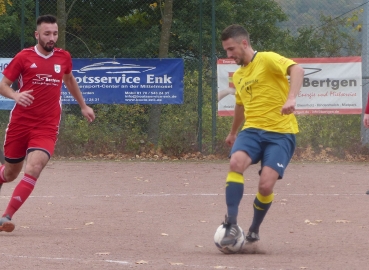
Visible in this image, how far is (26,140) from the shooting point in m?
8.12

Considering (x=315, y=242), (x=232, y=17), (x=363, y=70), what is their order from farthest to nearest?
(x=232, y=17)
(x=363, y=70)
(x=315, y=242)

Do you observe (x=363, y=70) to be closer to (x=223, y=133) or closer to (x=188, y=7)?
(x=223, y=133)

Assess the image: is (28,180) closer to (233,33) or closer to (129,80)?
(233,33)

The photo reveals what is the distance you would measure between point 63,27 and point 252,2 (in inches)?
480

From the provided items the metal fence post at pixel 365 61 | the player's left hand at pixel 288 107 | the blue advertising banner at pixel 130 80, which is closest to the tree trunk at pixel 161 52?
the blue advertising banner at pixel 130 80

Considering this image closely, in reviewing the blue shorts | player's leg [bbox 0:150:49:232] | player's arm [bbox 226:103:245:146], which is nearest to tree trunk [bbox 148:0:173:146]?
player's leg [bbox 0:150:49:232]

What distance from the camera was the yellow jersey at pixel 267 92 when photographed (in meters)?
7.01

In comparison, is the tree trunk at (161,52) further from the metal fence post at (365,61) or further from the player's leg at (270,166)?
the player's leg at (270,166)

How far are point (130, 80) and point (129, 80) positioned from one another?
19 millimetres

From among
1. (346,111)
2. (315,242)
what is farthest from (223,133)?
(315,242)

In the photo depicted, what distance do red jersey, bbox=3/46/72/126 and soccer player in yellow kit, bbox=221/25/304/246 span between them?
1904mm

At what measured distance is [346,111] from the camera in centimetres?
1612

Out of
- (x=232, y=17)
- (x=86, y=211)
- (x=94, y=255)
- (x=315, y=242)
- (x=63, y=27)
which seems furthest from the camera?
(x=232, y=17)

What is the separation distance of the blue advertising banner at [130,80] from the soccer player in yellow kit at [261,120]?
926 cm
